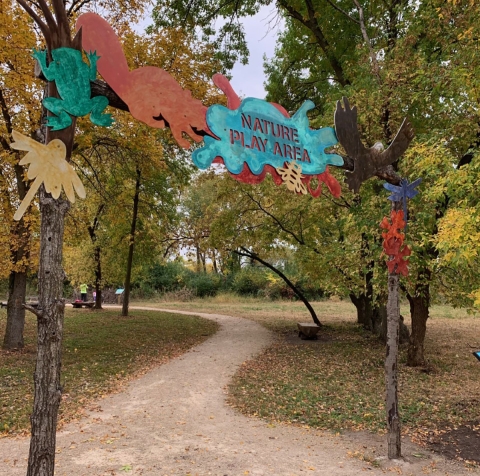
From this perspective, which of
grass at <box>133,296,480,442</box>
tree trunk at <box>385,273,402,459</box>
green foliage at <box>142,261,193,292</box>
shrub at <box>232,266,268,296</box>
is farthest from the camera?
shrub at <box>232,266,268,296</box>

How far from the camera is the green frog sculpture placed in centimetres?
293

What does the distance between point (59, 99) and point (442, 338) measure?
16328 millimetres

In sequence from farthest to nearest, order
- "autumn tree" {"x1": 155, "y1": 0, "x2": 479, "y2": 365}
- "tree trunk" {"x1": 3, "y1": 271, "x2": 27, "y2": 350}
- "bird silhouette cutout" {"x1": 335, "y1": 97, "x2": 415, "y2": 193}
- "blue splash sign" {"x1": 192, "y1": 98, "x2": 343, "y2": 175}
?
"tree trunk" {"x1": 3, "y1": 271, "x2": 27, "y2": 350} < "autumn tree" {"x1": 155, "y1": 0, "x2": 479, "y2": 365} < "bird silhouette cutout" {"x1": 335, "y1": 97, "x2": 415, "y2": 193} < "blue splash sign" {"x1": 192, "y1": 98, "x2": 343, "y2": 175}

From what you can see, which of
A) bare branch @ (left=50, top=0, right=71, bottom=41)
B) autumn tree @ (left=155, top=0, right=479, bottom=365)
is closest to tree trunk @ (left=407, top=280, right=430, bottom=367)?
autumn tree @ (left=155, top=0, right=479, bottom=365)

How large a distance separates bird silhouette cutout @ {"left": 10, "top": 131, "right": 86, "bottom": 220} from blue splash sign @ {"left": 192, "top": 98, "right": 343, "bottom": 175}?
92 cm

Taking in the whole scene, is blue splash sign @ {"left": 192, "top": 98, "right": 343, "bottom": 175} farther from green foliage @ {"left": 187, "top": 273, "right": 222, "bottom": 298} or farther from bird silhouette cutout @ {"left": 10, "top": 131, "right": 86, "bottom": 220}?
green foliage @ {"left": 187, "top": 273, "right": 222, "bottom": 298}

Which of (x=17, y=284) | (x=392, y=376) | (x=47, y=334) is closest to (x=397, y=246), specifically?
(x=392, y=376)

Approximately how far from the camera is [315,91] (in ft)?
50.5

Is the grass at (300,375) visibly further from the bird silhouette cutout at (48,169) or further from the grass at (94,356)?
the bird silhouette cutout at (48,169)

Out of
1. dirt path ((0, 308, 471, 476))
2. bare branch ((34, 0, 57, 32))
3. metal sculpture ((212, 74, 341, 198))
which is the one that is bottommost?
dirt path ((0, 308, 471, 476))

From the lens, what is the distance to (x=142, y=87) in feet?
10.1

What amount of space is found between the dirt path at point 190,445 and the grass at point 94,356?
70 cm

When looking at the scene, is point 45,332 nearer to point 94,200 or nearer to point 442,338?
point 94,200

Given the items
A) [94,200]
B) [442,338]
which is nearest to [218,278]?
[94,200]
